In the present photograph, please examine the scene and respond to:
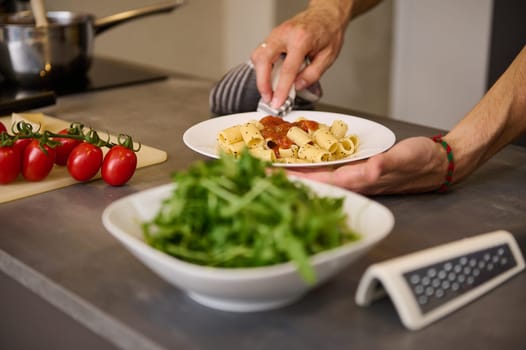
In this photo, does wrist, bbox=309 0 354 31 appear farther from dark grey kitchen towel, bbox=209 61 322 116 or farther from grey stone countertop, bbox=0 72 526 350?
grey stone countertop, bbox=0 72 526 350

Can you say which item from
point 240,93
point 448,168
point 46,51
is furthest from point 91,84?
point 448,168

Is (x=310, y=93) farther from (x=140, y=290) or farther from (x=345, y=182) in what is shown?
(x=140, y=290)

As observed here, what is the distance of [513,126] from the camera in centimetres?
132

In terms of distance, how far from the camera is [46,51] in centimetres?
191

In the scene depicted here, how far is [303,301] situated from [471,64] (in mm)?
2706

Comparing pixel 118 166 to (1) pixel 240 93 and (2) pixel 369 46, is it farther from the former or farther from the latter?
(2) pixel 369 46

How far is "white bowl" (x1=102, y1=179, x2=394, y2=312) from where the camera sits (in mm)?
728

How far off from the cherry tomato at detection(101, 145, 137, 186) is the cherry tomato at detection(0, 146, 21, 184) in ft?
0.48

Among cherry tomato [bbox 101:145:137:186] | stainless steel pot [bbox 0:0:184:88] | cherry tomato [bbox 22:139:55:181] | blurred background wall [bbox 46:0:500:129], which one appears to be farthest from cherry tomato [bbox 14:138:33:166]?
blurred background wall [bbox 46:0:500:129]

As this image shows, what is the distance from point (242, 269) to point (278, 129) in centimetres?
70

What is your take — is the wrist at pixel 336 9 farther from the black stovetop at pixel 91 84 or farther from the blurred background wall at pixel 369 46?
the blurred background wall at pixel 369 46

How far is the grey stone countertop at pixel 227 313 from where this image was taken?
0.78 metres

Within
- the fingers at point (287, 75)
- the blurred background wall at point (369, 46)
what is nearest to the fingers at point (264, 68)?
the fingers at point (287, 75)

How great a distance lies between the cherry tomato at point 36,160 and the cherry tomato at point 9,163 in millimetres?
13
